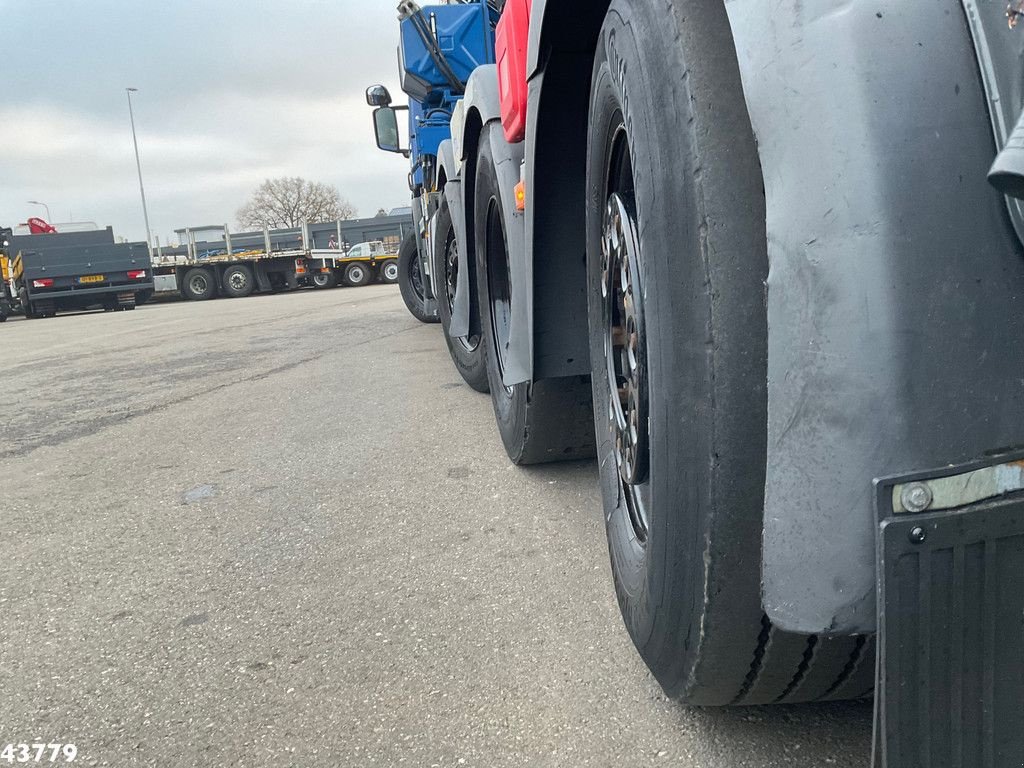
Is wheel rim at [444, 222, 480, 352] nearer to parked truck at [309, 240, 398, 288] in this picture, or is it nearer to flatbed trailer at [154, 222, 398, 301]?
flatbed trailer at [154, 222, 398, 301]

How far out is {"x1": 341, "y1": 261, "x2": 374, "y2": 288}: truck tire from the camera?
2573 centimetres

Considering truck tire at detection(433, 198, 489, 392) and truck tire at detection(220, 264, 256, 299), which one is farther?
truck tire at detection(220, 264, 256, 299)

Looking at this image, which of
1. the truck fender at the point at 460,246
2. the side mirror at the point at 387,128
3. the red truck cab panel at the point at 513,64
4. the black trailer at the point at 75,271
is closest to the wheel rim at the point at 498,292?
the truck fender at the point at 460,246

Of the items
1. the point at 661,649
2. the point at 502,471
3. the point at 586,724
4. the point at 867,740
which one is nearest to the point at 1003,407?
the point at 661,649

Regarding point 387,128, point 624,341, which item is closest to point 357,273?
point 387,128

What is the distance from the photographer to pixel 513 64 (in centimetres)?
227

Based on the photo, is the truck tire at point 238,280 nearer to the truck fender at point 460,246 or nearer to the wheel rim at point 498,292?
the truck fender at point 460,246

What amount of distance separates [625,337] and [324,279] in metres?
24.9

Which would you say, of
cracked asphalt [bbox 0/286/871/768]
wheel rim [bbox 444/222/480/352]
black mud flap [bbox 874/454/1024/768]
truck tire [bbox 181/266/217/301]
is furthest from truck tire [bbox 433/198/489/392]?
truck tire [bbox 181/266/217/301]

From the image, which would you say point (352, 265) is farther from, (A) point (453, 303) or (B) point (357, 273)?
(A) point (453, 303)

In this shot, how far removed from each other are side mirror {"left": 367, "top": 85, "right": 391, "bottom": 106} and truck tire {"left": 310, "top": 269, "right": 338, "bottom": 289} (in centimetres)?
1853

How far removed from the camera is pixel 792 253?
953mm

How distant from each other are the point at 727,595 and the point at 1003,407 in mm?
461

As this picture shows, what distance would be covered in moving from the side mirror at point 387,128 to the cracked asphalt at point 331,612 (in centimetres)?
409
